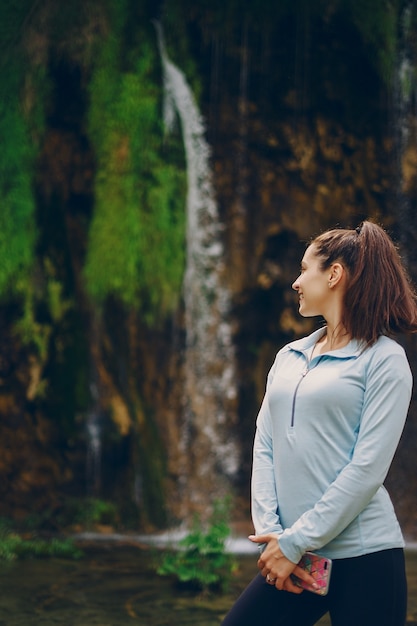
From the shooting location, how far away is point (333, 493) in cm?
207

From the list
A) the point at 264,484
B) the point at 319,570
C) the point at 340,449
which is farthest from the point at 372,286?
the point at 319,570

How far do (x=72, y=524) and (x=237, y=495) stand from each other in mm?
1310

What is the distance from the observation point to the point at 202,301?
7.17 metres

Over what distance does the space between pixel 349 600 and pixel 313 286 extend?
2.54ft

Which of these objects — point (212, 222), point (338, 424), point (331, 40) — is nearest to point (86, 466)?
point (212, 222)

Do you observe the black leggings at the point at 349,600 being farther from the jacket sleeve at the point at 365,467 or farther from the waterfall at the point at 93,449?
the waterfall at the point at 93,449

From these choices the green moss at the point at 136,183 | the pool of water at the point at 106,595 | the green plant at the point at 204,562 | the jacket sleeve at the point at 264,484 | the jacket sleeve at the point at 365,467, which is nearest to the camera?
the jacket sleeve at the point at 365,467

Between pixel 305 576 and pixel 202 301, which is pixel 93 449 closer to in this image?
pixel 202 301

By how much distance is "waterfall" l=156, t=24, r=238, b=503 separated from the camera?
23.5 feet

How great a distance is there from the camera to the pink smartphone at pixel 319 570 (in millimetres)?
2086

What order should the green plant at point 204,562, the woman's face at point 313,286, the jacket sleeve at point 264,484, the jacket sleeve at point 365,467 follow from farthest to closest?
the green plant at point 204,562 → the woman's face at point 313,286 → the jacket sleeve at point 264,484 → the jacket sleeve at point 365,467

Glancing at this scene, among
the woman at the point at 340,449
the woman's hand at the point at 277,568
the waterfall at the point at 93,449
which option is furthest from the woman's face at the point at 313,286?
the waterfall at the point at 93,449

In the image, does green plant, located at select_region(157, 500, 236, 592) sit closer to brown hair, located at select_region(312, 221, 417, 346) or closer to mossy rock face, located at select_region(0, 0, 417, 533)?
mossy rock face, located at select_region(0, 0, 417, 533)

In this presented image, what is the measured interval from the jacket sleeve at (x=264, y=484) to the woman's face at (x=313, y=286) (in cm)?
20
